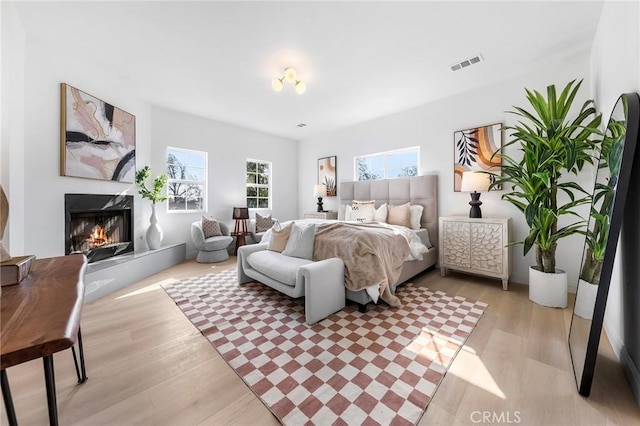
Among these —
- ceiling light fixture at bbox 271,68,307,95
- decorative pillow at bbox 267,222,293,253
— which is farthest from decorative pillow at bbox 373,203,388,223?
ceiling light fixture at bbox 271,68,307,95

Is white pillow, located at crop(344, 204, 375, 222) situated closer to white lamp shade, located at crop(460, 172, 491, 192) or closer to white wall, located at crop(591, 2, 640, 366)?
white lamp shade, located at crop(460, 172, 491, 192)

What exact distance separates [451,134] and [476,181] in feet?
3.43

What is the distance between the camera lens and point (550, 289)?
237cm

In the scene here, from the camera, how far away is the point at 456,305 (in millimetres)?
2461

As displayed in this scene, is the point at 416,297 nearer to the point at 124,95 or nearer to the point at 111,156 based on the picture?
the point at 111,156

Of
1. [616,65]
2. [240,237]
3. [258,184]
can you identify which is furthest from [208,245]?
[616,65]

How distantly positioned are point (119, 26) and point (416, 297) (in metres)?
4.05

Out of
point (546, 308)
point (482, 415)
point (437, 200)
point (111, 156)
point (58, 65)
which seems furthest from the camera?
point (437, 200)

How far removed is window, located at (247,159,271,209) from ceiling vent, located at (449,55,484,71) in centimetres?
406

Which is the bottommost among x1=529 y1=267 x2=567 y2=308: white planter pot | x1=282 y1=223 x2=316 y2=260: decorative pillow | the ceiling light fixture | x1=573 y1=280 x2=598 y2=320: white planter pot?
x1=529 y1=267 x2=567 y2=308: white planter pot

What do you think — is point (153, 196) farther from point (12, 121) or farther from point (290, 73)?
point (290, 73)

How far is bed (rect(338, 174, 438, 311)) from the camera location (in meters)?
3.32

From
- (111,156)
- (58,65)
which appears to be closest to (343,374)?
(111,156)

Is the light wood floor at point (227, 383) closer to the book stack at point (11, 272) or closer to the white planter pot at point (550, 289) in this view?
the white planter pot at point (550, 289)
